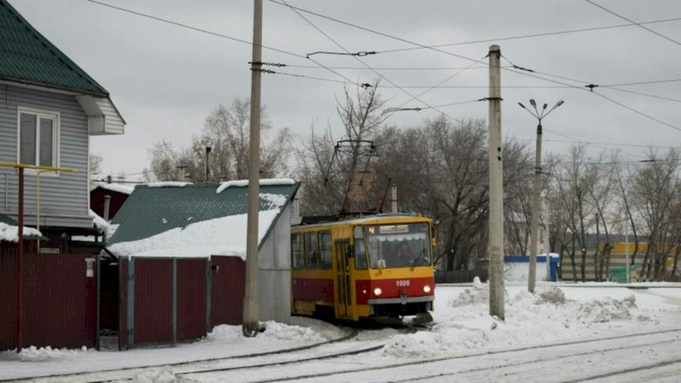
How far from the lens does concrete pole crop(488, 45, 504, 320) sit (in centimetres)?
2639

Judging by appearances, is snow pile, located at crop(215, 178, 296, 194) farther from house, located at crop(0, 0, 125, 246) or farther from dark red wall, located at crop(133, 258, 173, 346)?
dark red wall, located at crop(133, 258, 173, 346)

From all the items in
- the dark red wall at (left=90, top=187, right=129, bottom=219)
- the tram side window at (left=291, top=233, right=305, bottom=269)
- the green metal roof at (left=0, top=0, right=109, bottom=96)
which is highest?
the green metal roof at (left=0, top=0, right=109, bottom=96)

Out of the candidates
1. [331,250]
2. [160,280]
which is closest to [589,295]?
[331,250]

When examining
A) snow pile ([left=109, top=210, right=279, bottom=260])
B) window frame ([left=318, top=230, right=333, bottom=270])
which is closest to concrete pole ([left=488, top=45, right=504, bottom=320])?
window frame ([left=318, top=230, right=333, bottom=270])

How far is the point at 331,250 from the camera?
29.0 metres

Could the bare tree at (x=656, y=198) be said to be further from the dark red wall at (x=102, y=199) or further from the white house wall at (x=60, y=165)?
the white house wall at (x=60, y=165)

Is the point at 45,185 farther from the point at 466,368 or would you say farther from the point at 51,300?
the point at 466,368

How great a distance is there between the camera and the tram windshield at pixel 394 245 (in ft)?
89.3

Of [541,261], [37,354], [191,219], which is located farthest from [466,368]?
[541,261]

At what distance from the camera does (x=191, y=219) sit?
28.2 meters

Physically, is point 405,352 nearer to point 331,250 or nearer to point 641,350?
point 641,350

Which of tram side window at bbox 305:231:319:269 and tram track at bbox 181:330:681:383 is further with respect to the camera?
tram side window at bbox 305:231:319:269

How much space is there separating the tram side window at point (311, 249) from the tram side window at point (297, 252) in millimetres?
483

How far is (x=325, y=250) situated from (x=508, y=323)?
597 cm
